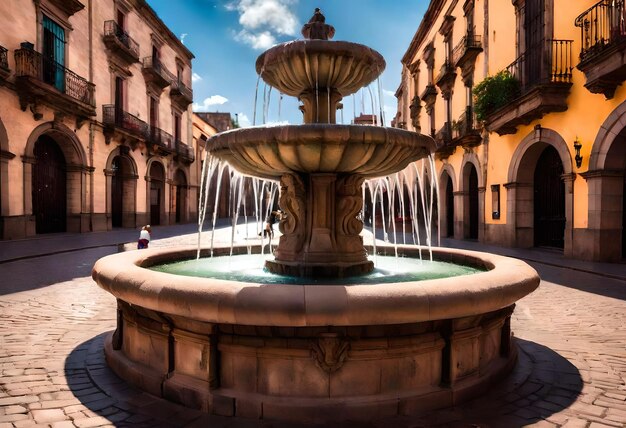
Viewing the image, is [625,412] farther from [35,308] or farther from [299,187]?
[35,308]

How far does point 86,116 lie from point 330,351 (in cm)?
Result: 1982

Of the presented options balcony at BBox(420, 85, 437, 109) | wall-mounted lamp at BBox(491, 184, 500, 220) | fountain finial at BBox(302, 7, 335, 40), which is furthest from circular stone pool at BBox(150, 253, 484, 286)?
balcony at BBox(420, 85, 437, 109)

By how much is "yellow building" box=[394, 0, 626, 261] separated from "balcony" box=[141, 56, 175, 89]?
1735 cm

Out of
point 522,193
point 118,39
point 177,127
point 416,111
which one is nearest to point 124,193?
point 118,39

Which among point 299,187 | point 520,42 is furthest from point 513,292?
point 520,42

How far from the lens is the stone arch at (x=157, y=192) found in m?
27.5

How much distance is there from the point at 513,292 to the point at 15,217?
16.6 m

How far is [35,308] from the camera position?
550cm

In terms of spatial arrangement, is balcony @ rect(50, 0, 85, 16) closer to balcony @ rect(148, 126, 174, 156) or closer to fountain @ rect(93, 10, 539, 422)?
balcony @ rect(148, 126, 174, 156)

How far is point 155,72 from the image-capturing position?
1001 inches

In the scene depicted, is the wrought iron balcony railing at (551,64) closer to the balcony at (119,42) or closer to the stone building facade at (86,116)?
the stone building facade at (86,116)

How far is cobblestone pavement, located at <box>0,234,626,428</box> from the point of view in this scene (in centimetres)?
268

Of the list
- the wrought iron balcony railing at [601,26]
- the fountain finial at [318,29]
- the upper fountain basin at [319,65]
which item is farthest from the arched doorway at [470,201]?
the fountain finial at [318,29]

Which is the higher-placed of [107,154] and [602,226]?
[107,154]
